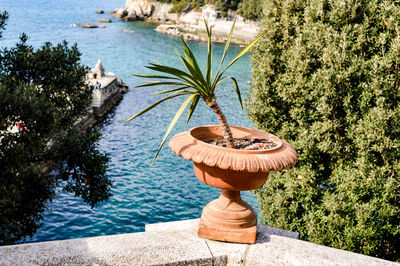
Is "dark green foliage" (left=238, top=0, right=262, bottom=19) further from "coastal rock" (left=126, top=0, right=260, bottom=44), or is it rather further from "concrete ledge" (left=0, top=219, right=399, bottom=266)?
"concrete ledge" (left=0, top=219, right=399, bottom=266)

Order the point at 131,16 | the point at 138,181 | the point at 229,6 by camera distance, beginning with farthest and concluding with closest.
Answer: the point at 131,16 → the point at 229,6 → the point at 138,181

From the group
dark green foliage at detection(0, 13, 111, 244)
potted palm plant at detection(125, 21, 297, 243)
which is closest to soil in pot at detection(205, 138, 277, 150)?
potted palm plant at detection(125, 21, 297, 243)

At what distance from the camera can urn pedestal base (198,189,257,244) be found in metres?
3.67

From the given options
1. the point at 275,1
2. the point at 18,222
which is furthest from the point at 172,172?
the point at 275,1

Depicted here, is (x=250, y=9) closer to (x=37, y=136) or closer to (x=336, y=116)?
(x=37, y=136)

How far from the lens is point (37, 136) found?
32.3 feet

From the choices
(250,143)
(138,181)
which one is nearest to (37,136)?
(250,143)

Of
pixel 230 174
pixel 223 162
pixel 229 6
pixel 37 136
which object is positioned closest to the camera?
pixel 223 162

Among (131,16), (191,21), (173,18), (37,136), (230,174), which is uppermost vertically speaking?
(173,18)

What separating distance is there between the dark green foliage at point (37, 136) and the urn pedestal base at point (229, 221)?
23.2ft

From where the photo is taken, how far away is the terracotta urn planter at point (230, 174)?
3430 millimetres

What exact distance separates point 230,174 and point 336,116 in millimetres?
5017

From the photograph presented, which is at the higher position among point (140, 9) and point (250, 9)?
point (250, 9)

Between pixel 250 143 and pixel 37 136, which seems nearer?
pixel 250 143
